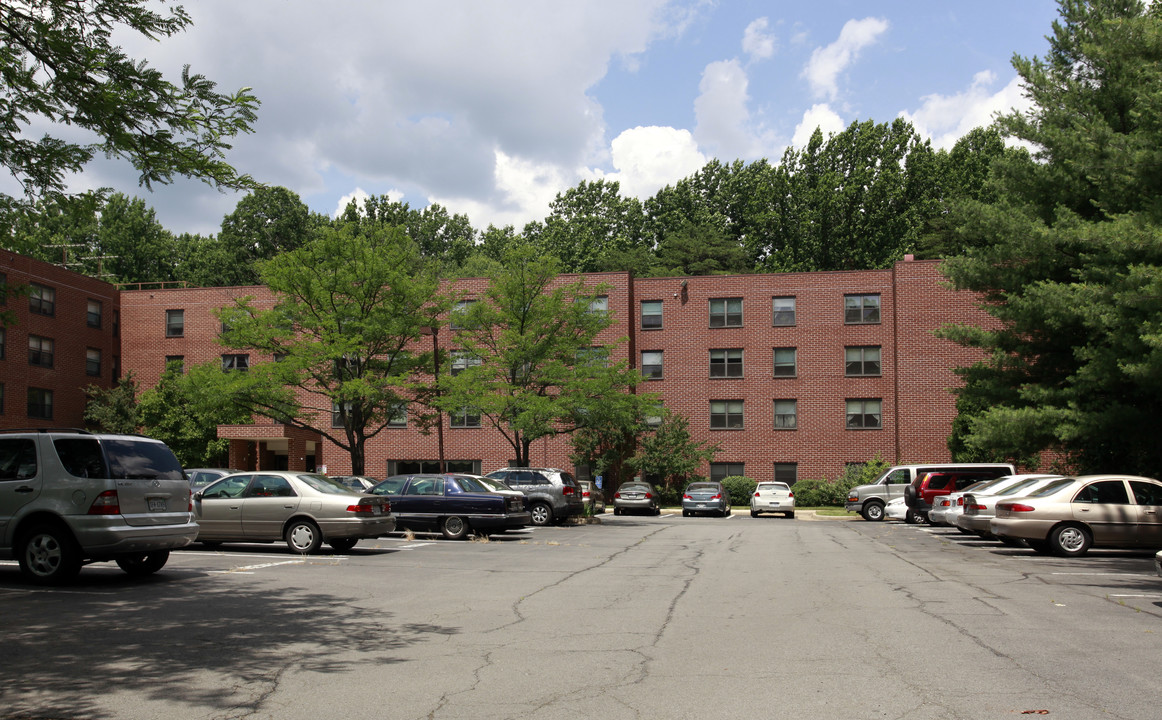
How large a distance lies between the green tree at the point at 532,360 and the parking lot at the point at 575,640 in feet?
55.0

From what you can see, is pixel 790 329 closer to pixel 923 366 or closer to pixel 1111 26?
pixel 923 366

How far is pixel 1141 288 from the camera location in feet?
58.9

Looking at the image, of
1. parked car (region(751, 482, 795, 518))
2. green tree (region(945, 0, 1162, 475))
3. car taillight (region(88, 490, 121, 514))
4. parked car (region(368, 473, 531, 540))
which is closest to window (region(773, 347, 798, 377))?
parked car (region(751, 482, 795, 518))

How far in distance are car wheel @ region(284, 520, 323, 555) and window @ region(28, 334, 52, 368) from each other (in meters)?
37.2

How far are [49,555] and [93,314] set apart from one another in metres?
45.6

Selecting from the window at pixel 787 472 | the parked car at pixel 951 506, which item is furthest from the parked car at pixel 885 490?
the window at pixel 787 472

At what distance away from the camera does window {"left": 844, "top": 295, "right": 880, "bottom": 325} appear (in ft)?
159

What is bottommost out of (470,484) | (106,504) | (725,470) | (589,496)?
(589,496)

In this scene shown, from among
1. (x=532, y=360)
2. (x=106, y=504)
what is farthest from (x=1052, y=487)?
(x=532, y=360)

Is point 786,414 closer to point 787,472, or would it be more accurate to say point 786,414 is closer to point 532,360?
point 787,472

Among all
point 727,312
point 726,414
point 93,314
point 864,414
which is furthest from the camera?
point 93,314

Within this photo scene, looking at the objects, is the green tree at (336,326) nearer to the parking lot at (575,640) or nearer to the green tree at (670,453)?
the parking lot at (575,640)

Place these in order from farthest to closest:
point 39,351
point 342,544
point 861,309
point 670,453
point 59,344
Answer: point 861,309 → point 59,344 → point 39,351 → point 670,453 → point 342,544

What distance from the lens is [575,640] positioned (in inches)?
343
